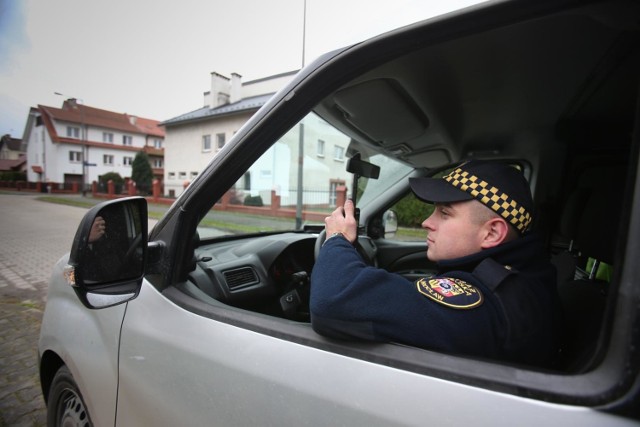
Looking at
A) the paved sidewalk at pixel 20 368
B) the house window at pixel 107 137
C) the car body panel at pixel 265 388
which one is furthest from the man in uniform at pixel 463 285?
the house window at pixel 107 137

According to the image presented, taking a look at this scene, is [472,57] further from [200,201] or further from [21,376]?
[21,376]

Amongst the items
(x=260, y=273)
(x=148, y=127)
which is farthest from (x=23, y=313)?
(x=148, y=127)

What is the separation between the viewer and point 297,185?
8.91ft

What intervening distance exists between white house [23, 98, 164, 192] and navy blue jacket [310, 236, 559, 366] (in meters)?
48.6

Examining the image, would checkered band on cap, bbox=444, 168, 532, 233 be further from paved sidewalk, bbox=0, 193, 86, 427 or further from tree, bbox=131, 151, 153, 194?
tree, bbox=131, 151, 153, 194

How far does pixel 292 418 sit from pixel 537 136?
2.61 m

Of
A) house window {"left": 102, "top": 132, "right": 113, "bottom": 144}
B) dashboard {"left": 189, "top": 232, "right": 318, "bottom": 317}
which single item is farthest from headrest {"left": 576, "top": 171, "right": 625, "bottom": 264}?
house window {"left": 102, "top": 132, "right": 113, "bottom": 144}

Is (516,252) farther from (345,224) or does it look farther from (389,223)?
(389,223)

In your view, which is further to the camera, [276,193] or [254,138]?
[276,193]

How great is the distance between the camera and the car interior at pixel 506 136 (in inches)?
40.6

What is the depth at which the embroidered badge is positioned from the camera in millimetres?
900

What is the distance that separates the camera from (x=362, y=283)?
90cm

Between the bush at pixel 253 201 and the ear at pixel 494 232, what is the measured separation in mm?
1543

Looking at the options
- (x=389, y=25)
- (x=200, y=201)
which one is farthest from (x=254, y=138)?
(x=389, y=25)
